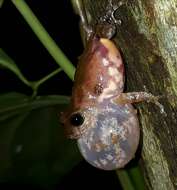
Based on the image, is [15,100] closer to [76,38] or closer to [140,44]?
[140,44]

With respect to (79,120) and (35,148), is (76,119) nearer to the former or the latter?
(79,120)

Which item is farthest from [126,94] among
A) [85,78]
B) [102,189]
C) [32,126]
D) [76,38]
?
[102,189]

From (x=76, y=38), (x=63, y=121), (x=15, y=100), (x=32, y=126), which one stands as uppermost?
(x=63, y=121)

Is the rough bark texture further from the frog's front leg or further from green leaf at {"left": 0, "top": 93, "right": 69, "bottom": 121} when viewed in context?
green leaf at {"left": 0, "top": 93, "right": 69, "bottom": 121}

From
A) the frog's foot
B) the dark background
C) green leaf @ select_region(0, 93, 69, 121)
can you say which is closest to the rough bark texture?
the frog's foot

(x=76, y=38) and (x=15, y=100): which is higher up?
(x=15, y=100)

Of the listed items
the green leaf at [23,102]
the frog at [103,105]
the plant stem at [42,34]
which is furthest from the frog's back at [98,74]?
the green leaf at [23,102]

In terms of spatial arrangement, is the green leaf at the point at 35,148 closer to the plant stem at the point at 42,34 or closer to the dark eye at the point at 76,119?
the plant stem at the point at 42,34
